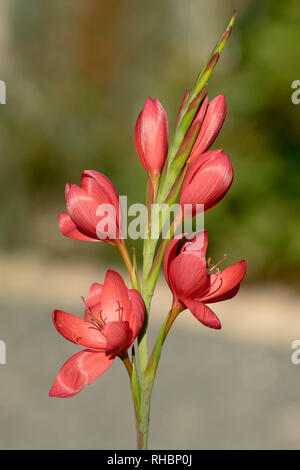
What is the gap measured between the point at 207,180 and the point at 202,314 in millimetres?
59

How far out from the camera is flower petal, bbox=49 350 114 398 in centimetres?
26

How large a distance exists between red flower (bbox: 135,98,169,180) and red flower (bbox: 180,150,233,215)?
19mm

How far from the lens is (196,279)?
0.25 metres

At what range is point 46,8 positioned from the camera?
92.2 inches

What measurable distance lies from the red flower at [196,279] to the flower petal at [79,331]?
4 cm

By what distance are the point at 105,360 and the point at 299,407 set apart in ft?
4.14

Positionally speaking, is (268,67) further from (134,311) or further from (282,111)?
(134,311)

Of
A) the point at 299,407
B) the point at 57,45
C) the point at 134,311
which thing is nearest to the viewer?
the point at 134,311

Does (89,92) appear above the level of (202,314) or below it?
above
